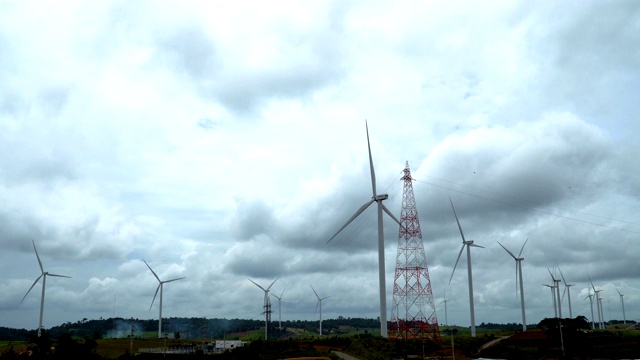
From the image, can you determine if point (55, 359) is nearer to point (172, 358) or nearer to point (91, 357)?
point (91, 357)

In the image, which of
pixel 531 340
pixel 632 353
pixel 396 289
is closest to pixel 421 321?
pixel 396 289

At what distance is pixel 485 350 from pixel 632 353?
33759mm

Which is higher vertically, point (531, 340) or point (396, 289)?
point (396, 289)

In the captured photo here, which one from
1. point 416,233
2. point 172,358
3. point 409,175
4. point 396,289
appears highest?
point 409,175

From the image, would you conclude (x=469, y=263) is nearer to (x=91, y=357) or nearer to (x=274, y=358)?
(x=274, y=358)

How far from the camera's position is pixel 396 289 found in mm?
126250

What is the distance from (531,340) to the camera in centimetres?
17212

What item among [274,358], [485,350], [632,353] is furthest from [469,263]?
[274,358]

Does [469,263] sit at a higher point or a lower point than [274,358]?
higher

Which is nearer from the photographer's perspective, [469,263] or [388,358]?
[388,358]

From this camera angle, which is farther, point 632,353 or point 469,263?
point 469,263

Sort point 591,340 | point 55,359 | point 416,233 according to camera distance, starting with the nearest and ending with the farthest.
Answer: point 55,359 < point 416,233 < point 591,340

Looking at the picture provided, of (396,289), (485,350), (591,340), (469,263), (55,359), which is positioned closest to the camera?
(55,359)

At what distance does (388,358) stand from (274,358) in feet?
82.4
